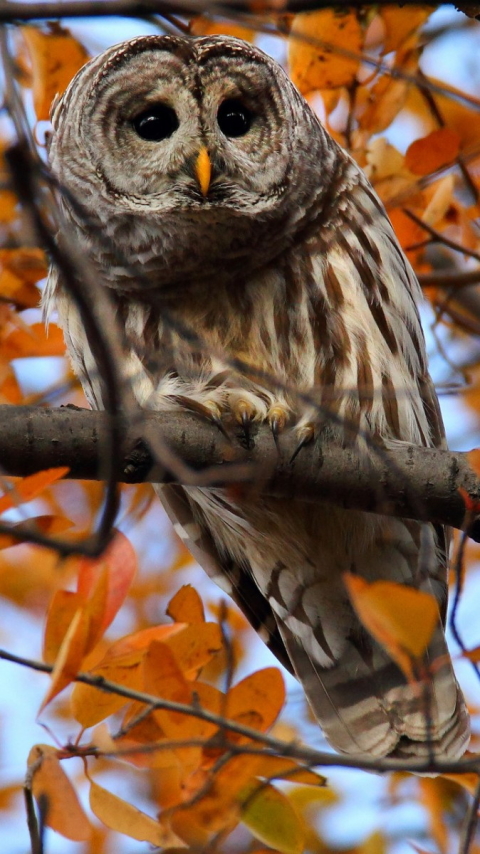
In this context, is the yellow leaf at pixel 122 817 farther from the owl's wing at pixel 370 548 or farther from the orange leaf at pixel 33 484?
the owl's wing at pixel 370 548

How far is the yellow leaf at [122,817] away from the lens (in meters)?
2.25

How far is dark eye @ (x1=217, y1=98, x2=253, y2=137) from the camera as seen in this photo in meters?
3.70

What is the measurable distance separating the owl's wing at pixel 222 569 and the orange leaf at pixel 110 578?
4.97 ft

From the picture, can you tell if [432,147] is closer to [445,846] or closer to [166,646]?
[166,646]

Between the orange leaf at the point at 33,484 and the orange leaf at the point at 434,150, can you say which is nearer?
the orange leaf at the point at 33,484

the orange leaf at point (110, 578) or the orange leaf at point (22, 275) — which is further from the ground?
the orange leaf at point (22, 275)

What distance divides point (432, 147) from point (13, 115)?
7.10 ft

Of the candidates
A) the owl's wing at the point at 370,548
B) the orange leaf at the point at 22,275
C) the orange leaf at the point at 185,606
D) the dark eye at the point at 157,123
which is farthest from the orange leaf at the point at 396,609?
the dark eye at the point at 157,123

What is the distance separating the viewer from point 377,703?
3898 mm

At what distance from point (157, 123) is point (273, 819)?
2.34 metres

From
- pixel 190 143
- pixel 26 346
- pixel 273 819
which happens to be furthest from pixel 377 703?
pixel 190 143

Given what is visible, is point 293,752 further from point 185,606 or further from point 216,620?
point 216,620

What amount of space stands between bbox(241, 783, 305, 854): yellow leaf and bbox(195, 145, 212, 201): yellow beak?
1.87 meters

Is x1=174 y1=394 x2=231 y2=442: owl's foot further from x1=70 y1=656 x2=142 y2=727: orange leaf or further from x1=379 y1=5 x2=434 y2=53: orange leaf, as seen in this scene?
x1=379 y1=5 x2=434 y2=53: orange leaf
